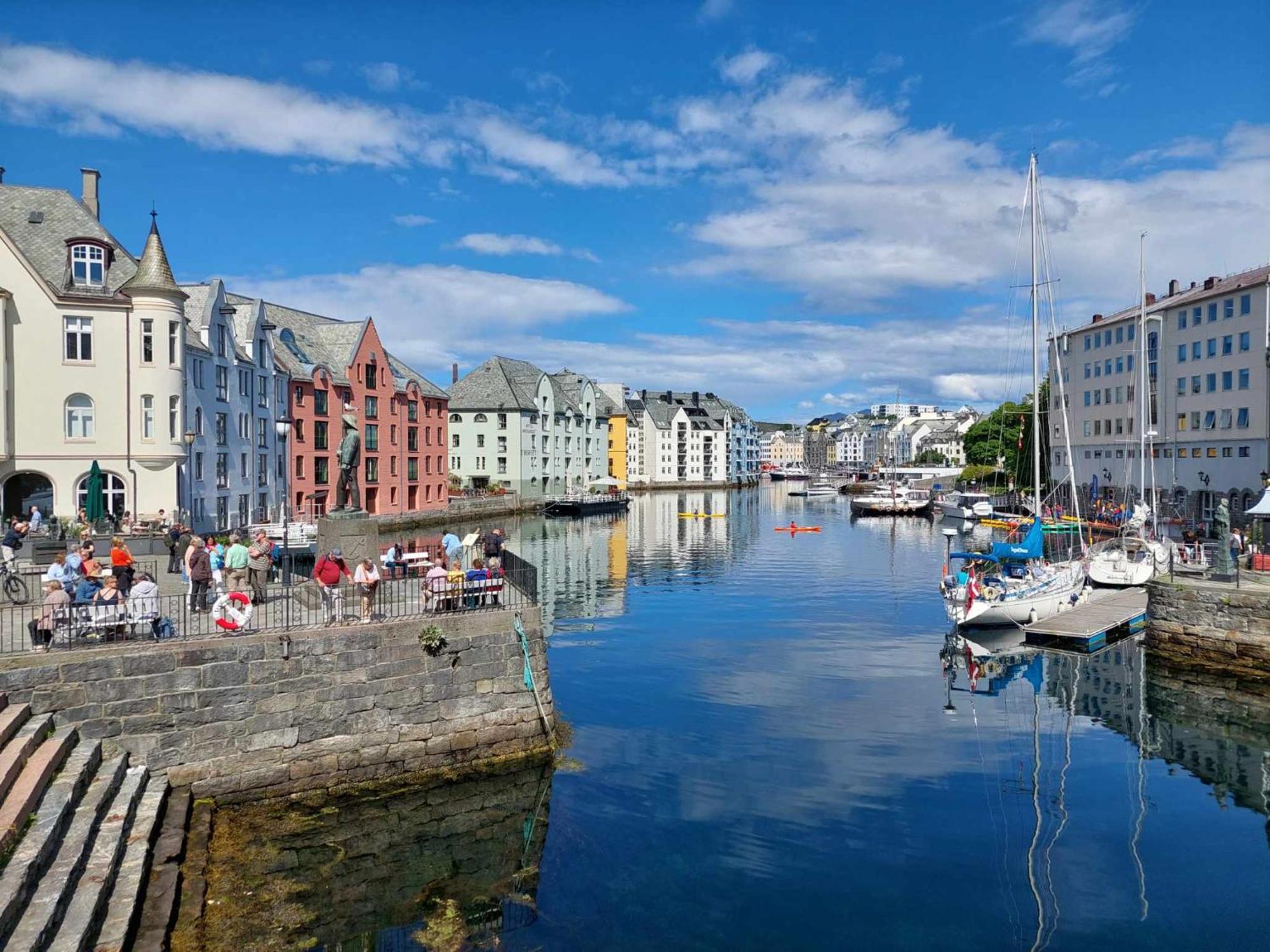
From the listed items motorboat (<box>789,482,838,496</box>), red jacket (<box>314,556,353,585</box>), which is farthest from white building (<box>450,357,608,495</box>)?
red jacket (<box>314,556,353,585</box>)

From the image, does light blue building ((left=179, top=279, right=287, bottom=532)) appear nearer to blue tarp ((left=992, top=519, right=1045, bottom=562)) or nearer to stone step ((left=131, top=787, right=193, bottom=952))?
stone step ((left=131, top=787, right=193, bottom=952))

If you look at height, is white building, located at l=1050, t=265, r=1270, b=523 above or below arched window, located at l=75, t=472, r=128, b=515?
above

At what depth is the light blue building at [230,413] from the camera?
4809 cm

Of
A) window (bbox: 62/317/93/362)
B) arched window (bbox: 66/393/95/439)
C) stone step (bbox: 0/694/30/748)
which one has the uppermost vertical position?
window (bbox: 62/317/93/362)

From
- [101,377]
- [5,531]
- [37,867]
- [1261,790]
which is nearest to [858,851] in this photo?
[1261,790]

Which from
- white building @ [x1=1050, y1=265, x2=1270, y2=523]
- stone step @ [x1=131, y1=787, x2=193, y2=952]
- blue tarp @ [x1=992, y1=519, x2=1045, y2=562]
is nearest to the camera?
stone step @ [x1=131, y1=787, x2=193, y2=952]

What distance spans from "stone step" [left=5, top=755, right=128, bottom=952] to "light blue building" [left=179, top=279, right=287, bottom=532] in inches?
1241

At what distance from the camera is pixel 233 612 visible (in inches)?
743

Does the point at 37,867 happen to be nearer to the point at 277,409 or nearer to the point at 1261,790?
the point at 1261,790

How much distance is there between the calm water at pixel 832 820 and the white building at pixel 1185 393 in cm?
3375

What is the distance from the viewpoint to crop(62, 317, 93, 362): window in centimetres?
3866

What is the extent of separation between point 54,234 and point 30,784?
3622 cm

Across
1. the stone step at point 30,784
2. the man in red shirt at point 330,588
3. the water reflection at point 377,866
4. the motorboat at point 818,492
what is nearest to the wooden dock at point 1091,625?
the water reflection at point 377,866

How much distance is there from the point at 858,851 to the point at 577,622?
75.3 feet
